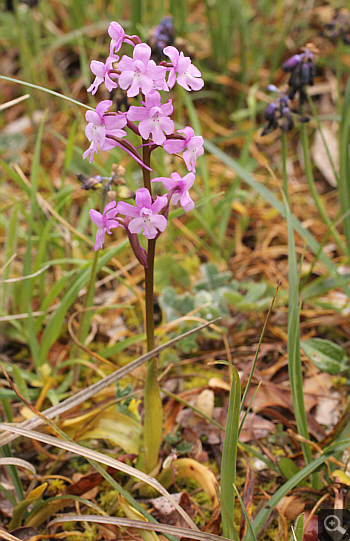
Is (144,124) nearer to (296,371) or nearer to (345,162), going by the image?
(296,371)

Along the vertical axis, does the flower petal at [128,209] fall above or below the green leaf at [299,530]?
above

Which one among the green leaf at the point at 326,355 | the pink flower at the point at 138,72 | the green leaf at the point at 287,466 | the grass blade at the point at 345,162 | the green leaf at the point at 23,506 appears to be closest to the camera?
the pink flower at the point at 138,72

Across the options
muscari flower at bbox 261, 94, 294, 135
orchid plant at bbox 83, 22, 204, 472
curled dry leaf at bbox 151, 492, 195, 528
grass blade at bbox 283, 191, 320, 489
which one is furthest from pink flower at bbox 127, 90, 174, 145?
curled dry leaf at bbox 151, 492, 195, 528

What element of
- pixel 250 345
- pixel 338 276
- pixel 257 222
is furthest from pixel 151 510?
pixel 257 222

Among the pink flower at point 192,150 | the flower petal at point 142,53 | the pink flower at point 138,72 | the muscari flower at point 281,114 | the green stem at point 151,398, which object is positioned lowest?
the green stem at point 151,398

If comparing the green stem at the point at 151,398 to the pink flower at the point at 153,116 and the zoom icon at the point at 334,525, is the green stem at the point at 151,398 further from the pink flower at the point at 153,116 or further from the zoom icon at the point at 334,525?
the zoom icon at the point at 334,525

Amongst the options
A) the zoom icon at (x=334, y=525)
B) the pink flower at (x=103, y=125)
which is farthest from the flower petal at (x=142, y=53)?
the zoom icon at (x=334, y=525)

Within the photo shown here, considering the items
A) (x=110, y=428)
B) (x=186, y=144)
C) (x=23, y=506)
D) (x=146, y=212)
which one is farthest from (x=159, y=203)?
(x=23, y=506)
